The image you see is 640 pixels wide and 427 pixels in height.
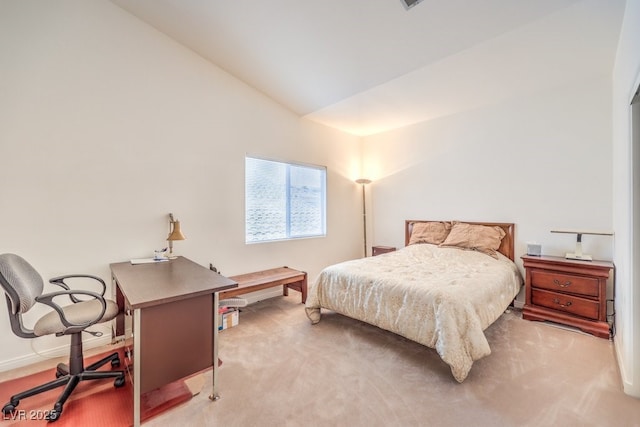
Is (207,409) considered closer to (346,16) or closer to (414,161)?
(346,16)

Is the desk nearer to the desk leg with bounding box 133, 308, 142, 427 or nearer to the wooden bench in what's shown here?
the desk leg with bounding box 133, 308, 142, 427

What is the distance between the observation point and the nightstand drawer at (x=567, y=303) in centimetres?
254

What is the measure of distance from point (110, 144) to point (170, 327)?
193 centimetres

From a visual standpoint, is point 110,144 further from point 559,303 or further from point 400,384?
point 559,303

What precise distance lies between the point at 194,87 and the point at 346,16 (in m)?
1.82

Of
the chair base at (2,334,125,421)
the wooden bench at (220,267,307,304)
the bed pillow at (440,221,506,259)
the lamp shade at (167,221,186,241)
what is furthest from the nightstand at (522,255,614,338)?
the chair base at (2,334,125,421)

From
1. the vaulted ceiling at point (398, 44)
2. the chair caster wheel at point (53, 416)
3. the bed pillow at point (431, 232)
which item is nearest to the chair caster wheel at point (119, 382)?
the chair caster wheel at point (53, 416)

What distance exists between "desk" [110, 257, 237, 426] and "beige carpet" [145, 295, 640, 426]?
0.90 feet

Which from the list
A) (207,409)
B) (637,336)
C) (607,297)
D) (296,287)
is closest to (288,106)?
(296,287)

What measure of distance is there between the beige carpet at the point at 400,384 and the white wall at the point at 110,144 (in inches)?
54.3

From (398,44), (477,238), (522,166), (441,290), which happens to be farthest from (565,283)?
(398,44)

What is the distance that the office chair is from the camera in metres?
1.52

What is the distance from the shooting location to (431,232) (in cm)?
388

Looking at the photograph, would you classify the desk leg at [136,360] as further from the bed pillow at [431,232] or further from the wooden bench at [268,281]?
the bed pillow at [431,232]
